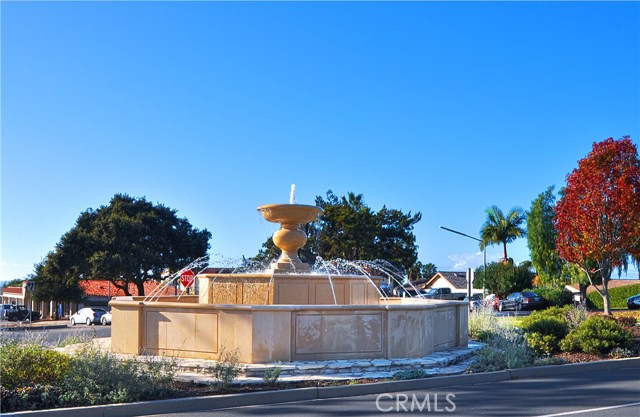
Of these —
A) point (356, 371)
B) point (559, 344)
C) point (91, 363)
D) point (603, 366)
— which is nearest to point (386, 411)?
point (356, 371)

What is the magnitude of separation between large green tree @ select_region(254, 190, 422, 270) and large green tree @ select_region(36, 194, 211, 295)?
9.35 meters

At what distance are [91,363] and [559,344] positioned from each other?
33.8ft

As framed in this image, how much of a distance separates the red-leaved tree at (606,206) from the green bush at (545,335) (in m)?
8.83

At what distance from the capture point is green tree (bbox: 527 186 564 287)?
2029 inches

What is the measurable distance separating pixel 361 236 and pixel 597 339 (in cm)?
3506

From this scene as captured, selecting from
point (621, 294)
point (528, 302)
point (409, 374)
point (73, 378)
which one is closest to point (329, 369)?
point (409, 374)

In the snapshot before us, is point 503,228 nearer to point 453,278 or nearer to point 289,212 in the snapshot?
point 453,278

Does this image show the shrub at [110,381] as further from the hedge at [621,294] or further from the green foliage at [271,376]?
the hedge at [621,294]

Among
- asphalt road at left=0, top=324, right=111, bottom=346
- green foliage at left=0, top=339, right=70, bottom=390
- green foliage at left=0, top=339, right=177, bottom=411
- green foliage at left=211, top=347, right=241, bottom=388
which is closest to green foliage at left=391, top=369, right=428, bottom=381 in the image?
green foliage at left=211, top=347, right=241, bottom=388

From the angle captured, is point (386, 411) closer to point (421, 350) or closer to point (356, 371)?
point (356, 371)

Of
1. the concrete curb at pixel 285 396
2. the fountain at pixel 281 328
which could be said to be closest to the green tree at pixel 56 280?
the fountain at pixel 281 328

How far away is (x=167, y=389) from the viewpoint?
976 cm

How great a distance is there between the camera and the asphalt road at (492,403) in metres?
8.97

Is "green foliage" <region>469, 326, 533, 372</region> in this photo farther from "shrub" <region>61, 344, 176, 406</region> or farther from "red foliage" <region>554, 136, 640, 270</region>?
"red foliage" <region>554, 136, 640, 270</region>
